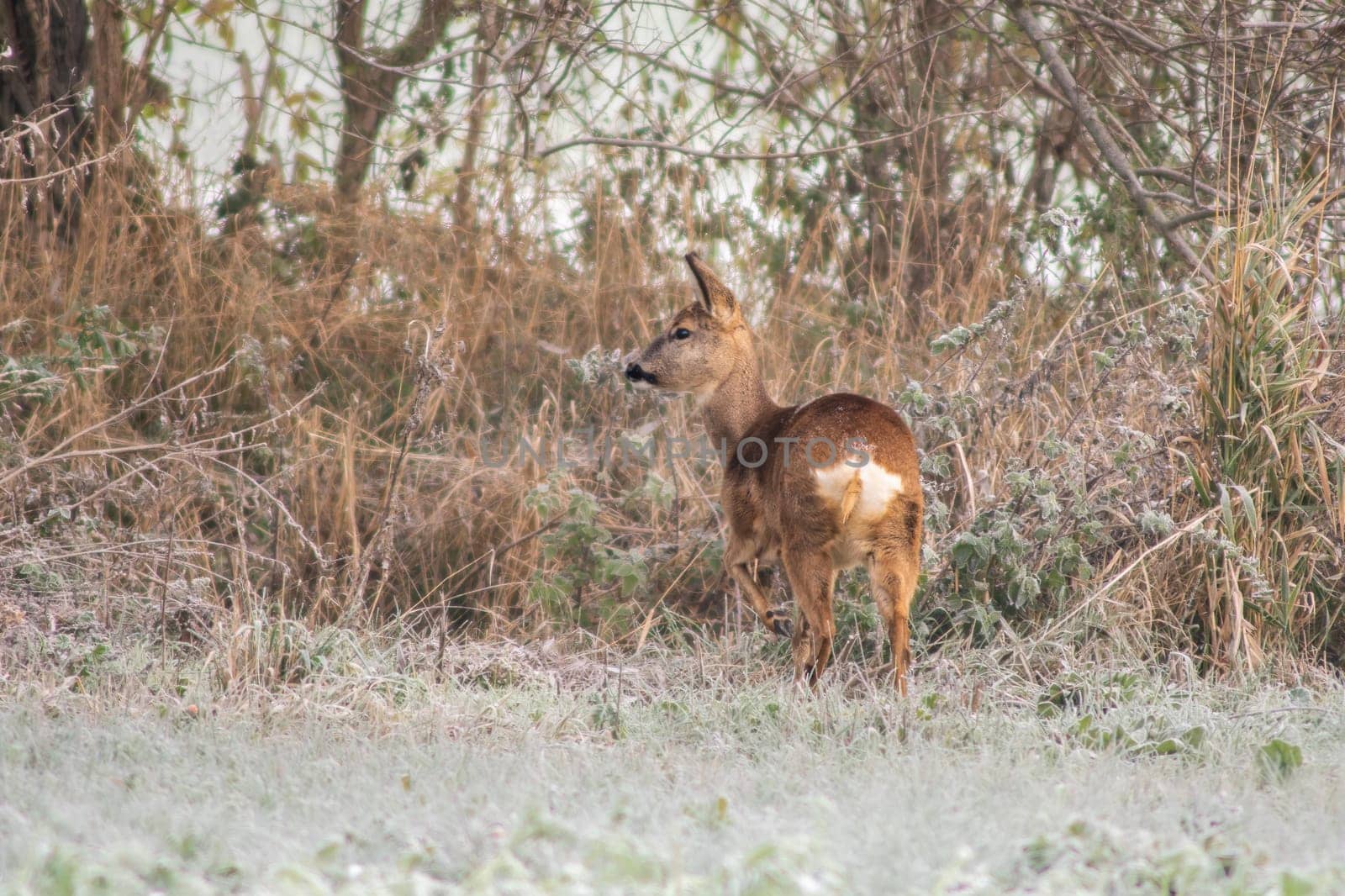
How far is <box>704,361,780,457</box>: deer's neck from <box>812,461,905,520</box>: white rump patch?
3.01ft

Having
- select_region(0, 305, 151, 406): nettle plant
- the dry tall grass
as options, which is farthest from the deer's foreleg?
select_region(0, 305, 151, 406): nettle plant

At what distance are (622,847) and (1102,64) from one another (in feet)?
20.5

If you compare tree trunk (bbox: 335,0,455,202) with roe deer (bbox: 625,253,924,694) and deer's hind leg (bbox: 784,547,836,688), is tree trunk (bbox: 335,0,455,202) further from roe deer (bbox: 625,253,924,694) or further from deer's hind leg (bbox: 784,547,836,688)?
deer's hind leg (bbox: 784,547,836,688)

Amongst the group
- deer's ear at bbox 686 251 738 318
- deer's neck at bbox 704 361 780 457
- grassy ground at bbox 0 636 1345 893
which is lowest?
grassy ground at bbox 0 636 1345 893

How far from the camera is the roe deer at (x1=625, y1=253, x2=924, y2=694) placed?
445 centimetres

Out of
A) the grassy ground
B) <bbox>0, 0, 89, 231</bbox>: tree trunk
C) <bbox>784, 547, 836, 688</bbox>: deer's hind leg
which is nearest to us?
the grassy ground

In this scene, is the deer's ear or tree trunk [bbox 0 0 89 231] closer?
the deer's ear

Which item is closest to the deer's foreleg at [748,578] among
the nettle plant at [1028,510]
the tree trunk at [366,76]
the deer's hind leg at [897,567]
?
the deer's hind leg at [897,567]

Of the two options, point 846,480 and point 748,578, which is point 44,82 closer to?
point 748,578

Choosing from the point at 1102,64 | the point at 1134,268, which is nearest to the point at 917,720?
the point at 1134,268

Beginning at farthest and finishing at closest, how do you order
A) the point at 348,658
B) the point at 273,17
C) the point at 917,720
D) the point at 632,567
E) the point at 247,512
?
1. the point at 273,17
2. the point at 247,512
3. the point at 632,567
4. the point at 348,658
5. the point at 917,720

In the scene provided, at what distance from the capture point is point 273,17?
7145mm

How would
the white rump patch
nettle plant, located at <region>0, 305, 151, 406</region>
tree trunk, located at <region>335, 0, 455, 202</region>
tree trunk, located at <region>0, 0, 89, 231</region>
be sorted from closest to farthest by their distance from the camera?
the white rump patch < nettle plant, located at <region>0, 305, 151, 406</region> < tree trunk, located at <region>0, 0, 89, 231</region> < tree trunk, located at <region>335, 0, 455, 202</region>

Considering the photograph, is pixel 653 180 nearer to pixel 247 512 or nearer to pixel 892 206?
pixel 892 206
